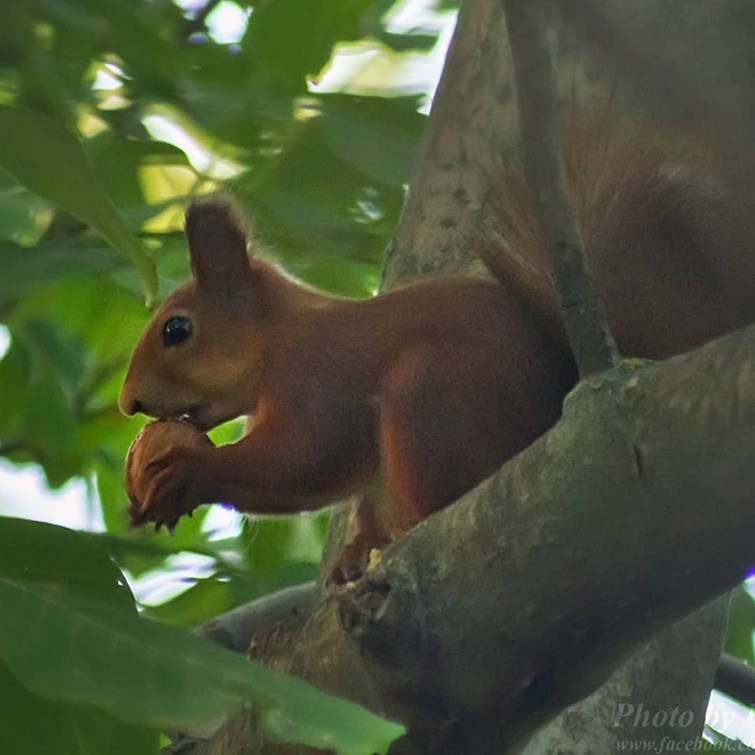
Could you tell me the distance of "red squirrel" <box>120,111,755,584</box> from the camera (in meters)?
1.07

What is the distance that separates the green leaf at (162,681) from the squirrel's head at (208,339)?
0.77m

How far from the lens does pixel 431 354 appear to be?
122 cm

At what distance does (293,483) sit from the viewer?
1299mm

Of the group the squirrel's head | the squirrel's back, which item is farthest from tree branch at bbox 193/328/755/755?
the squirrel's head

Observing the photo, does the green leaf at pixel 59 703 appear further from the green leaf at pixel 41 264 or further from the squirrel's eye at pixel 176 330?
the squirrel's eye at pixel 176 330

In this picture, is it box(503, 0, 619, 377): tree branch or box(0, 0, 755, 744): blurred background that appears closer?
box(503, 0, 619, 377): tree branch

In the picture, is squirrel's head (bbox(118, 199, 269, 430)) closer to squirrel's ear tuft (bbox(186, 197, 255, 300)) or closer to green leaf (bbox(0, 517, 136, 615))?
squirrel's ear tuft (bbox(186, 197, 255, 300))

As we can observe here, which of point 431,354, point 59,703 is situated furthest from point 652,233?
point 59,703

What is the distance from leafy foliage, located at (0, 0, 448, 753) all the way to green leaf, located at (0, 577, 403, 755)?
142 millimetres

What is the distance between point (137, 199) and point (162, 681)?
36.7 inches

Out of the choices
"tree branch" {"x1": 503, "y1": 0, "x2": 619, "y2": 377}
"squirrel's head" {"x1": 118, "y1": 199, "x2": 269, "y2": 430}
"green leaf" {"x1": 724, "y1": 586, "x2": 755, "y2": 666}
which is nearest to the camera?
"tree branch" {"x1": 503, "y1": 0, "x2": 619, "y2": 377}

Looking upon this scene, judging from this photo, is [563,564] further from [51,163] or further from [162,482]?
[162,482]

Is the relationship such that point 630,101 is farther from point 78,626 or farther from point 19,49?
point 78,626

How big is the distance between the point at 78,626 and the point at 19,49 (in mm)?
673
